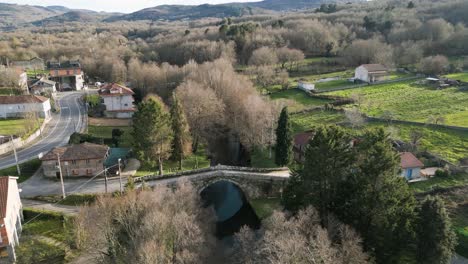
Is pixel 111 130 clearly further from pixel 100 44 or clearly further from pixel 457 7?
pixel 457 7

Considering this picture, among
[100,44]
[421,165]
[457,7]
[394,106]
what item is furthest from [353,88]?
[100,44]

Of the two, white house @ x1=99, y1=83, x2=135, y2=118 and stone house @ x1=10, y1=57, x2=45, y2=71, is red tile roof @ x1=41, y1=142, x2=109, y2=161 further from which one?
stone house @ x1=10, y1=57, x2=45, y2=71

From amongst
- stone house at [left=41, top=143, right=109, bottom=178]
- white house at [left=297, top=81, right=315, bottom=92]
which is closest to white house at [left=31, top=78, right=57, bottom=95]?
stone house at [left=41, top=143, right=109, bottom=178]

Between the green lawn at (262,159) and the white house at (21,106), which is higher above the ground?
the white house at (21,106)

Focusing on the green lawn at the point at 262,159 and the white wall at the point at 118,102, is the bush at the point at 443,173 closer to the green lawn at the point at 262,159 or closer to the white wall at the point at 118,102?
the green lawn at the point at 262,159

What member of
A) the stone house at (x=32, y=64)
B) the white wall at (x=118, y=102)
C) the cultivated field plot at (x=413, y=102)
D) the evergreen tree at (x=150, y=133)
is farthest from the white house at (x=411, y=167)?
the stone house at (x=32, y=64)

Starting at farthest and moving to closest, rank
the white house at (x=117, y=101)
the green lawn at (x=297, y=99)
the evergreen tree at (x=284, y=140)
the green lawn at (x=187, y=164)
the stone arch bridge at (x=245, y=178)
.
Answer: the green lawn at (x=297, y=99) < the white house at (x=117, y=101) < the evergreen tree at (x=284, y=140) < the green lawn at (x=187, y=164) < the stone arch bridge at (x=245, y=178)

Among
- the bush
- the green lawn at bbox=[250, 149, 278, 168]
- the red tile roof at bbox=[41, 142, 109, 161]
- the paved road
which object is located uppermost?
the red tile roof at bbox=[41, 142, 109, 161]
